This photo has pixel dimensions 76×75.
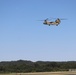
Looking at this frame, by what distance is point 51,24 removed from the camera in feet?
255

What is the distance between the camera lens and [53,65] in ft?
559

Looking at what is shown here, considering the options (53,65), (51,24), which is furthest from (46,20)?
(53,65)

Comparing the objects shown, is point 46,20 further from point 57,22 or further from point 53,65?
point 53,65

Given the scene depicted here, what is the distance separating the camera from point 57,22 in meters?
78.1

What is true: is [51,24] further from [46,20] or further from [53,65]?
[53,65]

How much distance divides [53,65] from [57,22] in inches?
3684

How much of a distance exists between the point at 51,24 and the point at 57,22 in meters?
1.41

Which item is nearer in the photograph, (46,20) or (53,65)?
(46,20)

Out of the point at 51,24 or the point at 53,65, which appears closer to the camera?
the point at 51,24

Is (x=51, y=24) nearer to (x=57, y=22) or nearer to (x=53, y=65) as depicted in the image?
(x=57, y=22)

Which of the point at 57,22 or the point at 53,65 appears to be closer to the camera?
the point at 57,22

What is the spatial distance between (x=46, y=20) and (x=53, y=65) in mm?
94298

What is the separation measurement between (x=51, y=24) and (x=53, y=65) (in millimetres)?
93917

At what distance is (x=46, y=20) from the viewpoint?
77.6 metres
